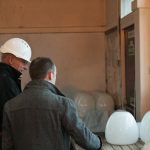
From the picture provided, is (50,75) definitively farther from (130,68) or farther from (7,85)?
(130,68)

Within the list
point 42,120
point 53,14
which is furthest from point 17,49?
point 53,14

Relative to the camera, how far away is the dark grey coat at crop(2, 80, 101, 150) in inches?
62.1

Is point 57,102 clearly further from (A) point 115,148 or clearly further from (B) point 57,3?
(B) point 57,3

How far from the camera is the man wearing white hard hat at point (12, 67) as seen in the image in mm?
1928

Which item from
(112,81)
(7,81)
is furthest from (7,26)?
(7,81)

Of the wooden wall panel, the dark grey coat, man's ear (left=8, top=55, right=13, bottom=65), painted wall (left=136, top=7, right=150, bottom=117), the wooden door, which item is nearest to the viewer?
the dark grey coat

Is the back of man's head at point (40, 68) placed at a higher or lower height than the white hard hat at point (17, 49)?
lower

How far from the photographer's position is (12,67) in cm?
203

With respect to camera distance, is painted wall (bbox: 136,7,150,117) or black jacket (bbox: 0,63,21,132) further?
painted wall (bbox: 136,7,150,117)

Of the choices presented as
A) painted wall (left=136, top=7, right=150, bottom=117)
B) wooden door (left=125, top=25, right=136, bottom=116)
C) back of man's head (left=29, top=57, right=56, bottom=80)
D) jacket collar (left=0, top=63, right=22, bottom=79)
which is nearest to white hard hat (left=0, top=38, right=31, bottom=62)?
jacket collar (left=0, top=63, right=22, bottom=79)

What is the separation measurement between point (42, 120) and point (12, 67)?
559 millimetres

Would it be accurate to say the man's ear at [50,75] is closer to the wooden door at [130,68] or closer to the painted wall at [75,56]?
the wooden door at [130,68]

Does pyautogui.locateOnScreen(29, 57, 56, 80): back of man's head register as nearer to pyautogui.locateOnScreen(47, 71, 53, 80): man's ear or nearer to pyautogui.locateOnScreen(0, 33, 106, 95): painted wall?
pyautogui.locateOnScreen(47, 71, 53, 80): man's ear

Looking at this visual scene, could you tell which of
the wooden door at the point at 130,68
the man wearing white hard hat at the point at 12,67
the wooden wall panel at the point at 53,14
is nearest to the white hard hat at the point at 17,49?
the man wearing white hard hat at the point at 12,67
